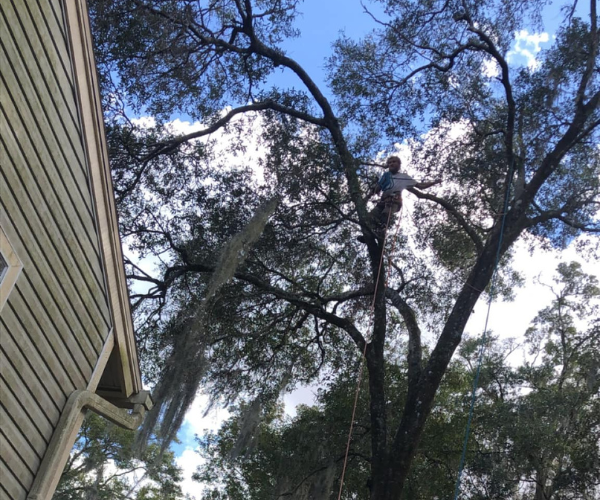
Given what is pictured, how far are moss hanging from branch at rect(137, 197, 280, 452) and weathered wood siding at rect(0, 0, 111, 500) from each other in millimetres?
2893

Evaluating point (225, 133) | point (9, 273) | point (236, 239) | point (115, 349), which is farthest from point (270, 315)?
point (9, 273)

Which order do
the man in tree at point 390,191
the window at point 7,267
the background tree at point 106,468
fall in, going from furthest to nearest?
the background tree at point 106,468, the man in tree at point 390,191, the window at point 7,267

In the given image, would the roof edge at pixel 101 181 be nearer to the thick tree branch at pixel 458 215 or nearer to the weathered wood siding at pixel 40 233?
the weathered wood siding at pixel 40 233

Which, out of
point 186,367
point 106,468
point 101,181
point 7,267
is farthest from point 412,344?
point 106,468

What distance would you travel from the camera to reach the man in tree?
8195 mm

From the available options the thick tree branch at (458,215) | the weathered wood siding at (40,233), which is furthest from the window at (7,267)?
the thick tree branch at (458,215)

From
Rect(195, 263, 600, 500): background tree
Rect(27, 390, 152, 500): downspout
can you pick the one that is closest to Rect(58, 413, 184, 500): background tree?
Rect(195, 263, 600, 500): background tree

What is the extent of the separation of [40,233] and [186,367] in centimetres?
414

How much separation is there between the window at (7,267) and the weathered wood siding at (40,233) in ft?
0.29

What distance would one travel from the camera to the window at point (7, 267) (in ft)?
11.9

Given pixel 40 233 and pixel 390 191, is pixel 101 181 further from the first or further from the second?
pixel 390 191

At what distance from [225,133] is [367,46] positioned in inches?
103

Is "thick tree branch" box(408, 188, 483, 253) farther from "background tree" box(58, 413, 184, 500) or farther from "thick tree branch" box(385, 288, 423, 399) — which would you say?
"background tree" box(58, 413, 184, 500)

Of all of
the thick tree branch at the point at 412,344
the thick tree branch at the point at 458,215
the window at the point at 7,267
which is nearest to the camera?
the window at the point at 7,267
